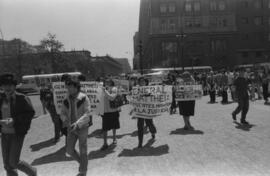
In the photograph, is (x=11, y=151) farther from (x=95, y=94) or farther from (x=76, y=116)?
(x=95, y=94)

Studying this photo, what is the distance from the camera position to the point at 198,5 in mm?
72875

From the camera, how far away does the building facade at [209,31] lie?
234 ft

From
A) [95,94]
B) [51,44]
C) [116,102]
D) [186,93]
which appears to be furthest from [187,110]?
[51,44]

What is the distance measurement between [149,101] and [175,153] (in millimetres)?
1608

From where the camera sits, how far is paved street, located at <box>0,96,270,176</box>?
5859mm

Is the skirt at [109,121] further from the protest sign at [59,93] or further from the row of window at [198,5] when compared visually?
the row of window at [198,5]

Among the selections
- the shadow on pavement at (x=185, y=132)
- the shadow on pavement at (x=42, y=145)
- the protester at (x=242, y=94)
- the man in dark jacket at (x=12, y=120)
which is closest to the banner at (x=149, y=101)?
the shadow on pavement at (x=185, y=132)

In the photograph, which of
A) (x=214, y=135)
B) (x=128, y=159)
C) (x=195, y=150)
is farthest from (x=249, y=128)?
(x=128, y=159)

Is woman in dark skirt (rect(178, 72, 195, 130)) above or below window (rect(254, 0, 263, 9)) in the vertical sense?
below

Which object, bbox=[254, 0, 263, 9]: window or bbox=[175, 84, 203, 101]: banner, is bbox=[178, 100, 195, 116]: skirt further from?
bbox=[254, 0, 263, 9]: window

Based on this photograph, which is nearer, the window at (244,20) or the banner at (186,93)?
the banner at (186,93)

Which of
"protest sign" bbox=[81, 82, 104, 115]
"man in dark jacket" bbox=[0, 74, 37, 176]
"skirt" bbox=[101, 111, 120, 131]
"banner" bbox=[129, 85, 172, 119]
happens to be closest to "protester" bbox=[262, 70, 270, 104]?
"banner" bbox=[129, 85, 172, 119]

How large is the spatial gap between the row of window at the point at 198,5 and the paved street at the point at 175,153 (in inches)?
2512

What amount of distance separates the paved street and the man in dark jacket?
1.36 m
